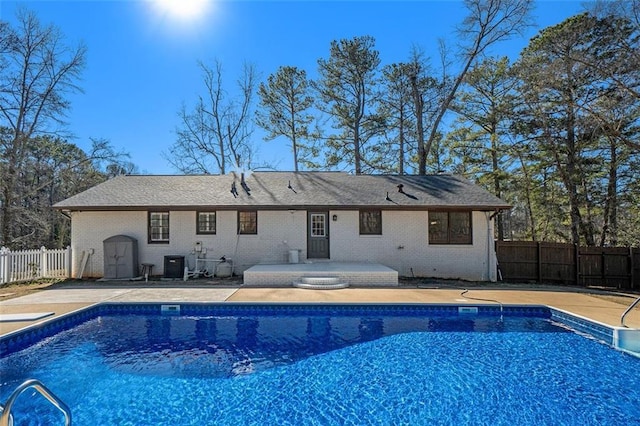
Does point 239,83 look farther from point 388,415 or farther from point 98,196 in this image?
point 388,415

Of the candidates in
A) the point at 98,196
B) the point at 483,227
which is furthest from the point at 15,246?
the point at 483,227

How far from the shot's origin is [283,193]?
43.5ft

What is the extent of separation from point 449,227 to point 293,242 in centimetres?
604

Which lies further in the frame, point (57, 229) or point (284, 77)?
point (57, 229)

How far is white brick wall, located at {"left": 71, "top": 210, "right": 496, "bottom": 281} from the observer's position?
482 inches

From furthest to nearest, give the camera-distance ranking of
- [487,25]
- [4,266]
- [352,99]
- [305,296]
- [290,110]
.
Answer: [290,110] < [352,99] < [487,25] < [4,266] < [305,296]

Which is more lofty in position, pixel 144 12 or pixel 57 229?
pixel 144 12

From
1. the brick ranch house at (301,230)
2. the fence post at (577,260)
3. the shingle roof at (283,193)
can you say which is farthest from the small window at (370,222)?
the fence post at (577,260)

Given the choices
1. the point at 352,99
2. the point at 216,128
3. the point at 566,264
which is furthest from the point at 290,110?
the point at 566,264

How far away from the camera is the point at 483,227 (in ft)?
40.4

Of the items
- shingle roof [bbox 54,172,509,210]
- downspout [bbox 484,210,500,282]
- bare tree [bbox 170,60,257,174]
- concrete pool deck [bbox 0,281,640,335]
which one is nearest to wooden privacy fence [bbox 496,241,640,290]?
downspout [bbox 484,210,500,282]

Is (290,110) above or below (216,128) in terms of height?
above

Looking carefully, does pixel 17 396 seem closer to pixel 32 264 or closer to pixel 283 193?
pixel 283 193

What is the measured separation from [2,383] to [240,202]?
8.35 metres
